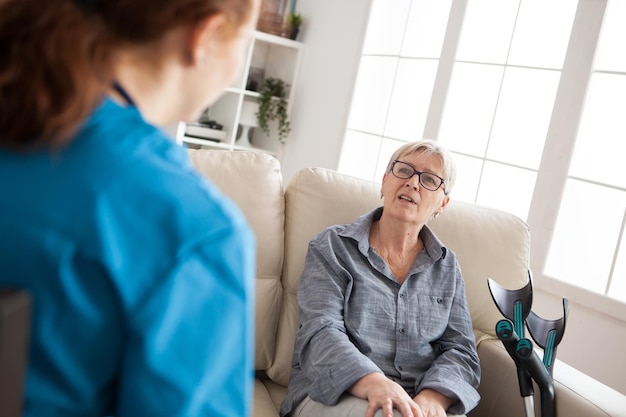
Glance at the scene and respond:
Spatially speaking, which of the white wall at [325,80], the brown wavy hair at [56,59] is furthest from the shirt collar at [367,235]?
the white wall at [325,80]

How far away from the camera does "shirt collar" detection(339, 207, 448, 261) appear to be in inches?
76.8

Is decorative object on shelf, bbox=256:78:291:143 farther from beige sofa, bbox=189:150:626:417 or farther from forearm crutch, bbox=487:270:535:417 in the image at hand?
forearm crutch, bbox=487:270:535:417

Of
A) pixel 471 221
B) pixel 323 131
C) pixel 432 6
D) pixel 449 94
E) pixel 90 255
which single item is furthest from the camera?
pixel 323 131

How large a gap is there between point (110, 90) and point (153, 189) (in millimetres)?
121

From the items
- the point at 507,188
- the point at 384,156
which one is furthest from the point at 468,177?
the point at 384,156

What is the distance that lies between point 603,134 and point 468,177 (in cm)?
80

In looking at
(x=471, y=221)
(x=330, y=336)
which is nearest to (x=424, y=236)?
(x=471, y=221)

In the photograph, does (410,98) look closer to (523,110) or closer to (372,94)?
(372,94)

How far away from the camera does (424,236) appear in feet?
6.93

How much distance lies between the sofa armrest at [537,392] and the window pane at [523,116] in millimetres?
1299

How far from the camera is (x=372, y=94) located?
4.30 metres

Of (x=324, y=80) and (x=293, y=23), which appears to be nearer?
(x=324, y=80)

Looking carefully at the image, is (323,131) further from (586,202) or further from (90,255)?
(90,255)

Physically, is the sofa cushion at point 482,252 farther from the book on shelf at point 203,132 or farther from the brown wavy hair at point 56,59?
the book on shelf at point 203,132
